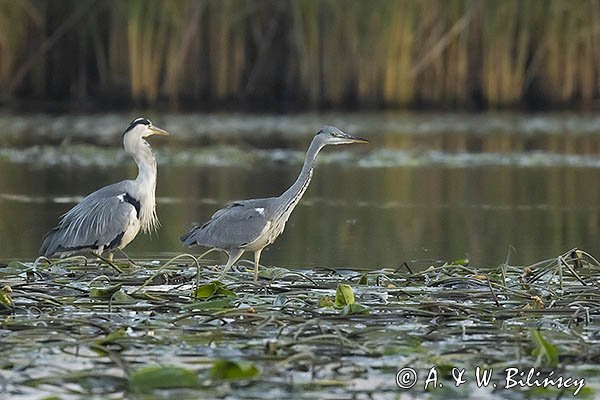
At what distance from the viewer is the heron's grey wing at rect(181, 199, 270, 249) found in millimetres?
7434

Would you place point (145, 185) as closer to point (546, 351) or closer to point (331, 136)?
point (331, 136)

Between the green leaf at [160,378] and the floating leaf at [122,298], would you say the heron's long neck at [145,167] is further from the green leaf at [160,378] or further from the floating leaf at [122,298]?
the green leaf at [160,378]

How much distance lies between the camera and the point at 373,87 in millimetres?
20391

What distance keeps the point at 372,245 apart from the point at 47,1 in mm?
12776

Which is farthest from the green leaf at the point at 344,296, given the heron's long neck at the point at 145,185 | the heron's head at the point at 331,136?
the heron's long neck at the point at 145,185

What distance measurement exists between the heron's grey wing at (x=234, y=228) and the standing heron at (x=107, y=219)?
0.92 metres

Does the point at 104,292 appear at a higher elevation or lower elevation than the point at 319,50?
lower

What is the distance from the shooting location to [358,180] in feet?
45.4

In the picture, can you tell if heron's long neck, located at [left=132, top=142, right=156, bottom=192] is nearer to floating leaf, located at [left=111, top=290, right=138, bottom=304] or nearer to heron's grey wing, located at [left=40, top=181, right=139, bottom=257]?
heron's grey wing, located at [left=40, top=181, right=139, bottom=257]

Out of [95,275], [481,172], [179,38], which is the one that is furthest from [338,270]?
[179,38]

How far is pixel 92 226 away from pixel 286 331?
8.45 feet

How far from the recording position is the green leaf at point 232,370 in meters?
5.12

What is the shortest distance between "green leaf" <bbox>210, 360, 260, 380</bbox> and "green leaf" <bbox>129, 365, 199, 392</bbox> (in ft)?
0.36
